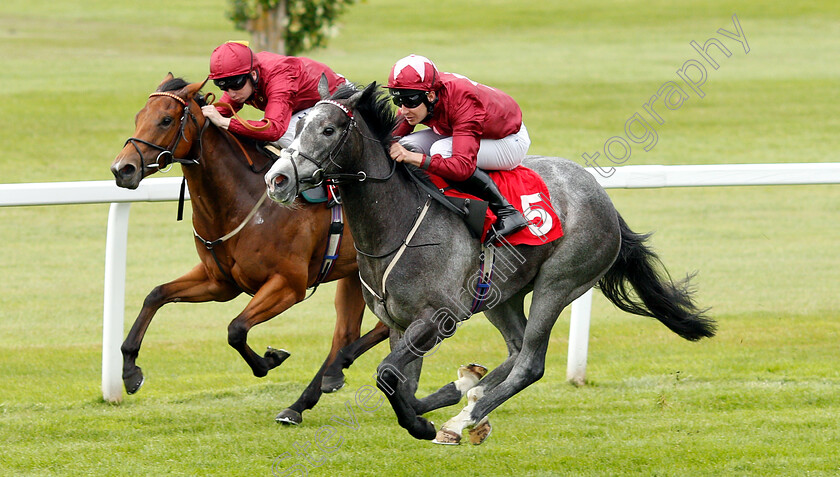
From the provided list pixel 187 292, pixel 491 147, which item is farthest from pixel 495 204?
pixel 187 292

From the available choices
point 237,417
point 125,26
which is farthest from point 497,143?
point 125,26

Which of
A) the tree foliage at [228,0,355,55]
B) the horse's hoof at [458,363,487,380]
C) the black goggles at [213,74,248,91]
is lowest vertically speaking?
the tree foliage at [228,0,355,55]

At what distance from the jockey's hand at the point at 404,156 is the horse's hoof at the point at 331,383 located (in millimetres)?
1463

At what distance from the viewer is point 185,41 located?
27.1m

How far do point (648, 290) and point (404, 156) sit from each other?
5.56ft

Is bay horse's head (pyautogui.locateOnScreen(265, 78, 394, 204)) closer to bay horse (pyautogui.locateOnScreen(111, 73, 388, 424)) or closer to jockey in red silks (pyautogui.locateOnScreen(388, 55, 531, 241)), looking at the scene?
jockey in red silks (pyautogui.locateOnScreen(388, 55, 531, 241))

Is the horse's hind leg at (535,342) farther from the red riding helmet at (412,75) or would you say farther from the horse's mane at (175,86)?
the horse's mane at (175,86)

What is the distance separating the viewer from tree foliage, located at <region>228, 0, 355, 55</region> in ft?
63.9

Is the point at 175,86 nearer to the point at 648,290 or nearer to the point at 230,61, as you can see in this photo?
the point at 230,61

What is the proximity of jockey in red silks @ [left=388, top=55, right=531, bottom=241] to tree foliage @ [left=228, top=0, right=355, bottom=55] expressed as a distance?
1540 centimetres

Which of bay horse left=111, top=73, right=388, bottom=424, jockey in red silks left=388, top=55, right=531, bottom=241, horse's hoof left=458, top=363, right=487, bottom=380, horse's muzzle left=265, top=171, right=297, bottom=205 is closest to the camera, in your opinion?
horse's muzzle left=265, top=171, right=297, bottom=205

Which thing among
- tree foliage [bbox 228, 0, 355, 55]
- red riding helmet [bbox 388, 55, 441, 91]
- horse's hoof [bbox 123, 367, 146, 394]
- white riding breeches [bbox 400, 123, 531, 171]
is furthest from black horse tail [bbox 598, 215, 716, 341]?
tree foliage [bbox 228, 0, 355, 55]

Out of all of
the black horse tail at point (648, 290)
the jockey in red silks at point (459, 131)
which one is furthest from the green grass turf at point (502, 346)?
the jockey in red silks at point (459, 131)

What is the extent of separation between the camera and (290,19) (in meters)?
19.6
